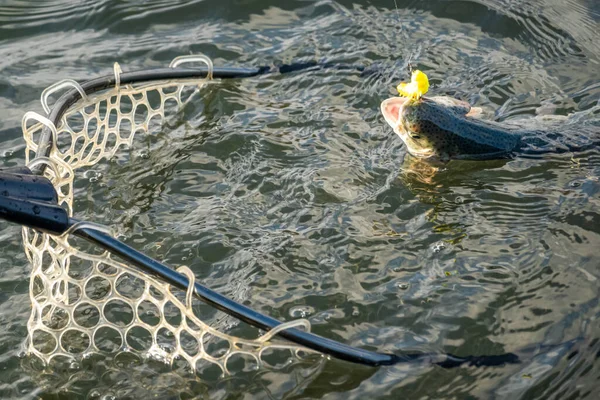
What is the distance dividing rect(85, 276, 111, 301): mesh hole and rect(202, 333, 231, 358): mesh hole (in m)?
0.57

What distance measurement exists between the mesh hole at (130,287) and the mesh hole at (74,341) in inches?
11.0

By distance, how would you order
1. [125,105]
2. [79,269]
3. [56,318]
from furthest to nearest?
[125,105], [79,269], [56,318]

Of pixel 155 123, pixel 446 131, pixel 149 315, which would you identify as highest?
pixel 446 131

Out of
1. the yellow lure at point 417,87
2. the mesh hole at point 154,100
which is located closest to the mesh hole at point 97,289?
the mesh hole at point 154,100

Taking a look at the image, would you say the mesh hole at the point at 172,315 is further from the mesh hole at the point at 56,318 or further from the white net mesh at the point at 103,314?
the mesh hole at the point at 56,318

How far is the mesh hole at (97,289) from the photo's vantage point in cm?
354

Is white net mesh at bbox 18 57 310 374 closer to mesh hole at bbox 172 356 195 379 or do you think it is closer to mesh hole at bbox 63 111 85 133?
mesh hole at bbox 172 356 195 379

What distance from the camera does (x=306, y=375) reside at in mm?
3154

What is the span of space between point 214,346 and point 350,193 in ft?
4.08

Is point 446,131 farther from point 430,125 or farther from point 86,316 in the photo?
point 86,316

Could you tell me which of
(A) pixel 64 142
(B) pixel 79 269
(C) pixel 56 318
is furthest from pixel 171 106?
(C) pixel 56 318

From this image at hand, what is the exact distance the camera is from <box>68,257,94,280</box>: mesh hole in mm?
3664

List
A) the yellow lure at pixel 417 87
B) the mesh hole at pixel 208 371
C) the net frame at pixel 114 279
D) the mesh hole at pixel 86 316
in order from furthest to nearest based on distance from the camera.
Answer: the yellow lure at pixel 417 87
the mesh hole at pixel 86 316
the mesh hole at pixel 208 371
the net frame at pixel 114 279

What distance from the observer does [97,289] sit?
3555 mm
